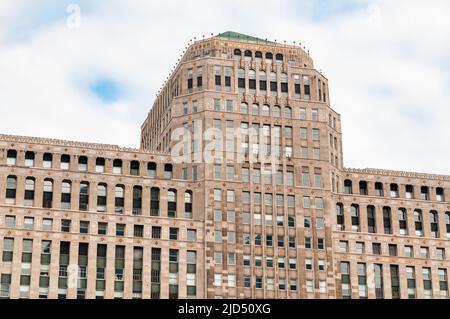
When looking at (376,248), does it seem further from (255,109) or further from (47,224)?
(47,224)

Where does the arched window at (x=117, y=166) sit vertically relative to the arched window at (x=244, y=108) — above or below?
below

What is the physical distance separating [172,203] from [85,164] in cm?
1392

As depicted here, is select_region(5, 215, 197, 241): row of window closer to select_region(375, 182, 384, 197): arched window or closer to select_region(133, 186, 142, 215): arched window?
select_region(133, 186, 142, 215): arched window

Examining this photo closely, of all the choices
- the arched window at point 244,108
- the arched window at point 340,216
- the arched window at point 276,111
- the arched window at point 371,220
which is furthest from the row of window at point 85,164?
the arched window at point 371,220

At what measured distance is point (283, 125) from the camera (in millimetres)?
141375

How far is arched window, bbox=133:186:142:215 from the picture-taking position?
133500 mm

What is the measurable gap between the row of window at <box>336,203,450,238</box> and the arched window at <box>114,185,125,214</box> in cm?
3291

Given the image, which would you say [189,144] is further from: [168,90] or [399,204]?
[399,204]

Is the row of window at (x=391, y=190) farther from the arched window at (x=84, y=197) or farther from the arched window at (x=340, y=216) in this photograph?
the arched window at (x=84, y=197)

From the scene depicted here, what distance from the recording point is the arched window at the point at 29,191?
130 meters

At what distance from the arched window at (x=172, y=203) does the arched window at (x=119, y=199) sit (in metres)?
6.72

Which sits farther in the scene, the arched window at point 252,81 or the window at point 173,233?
the arched window at point 252,81
